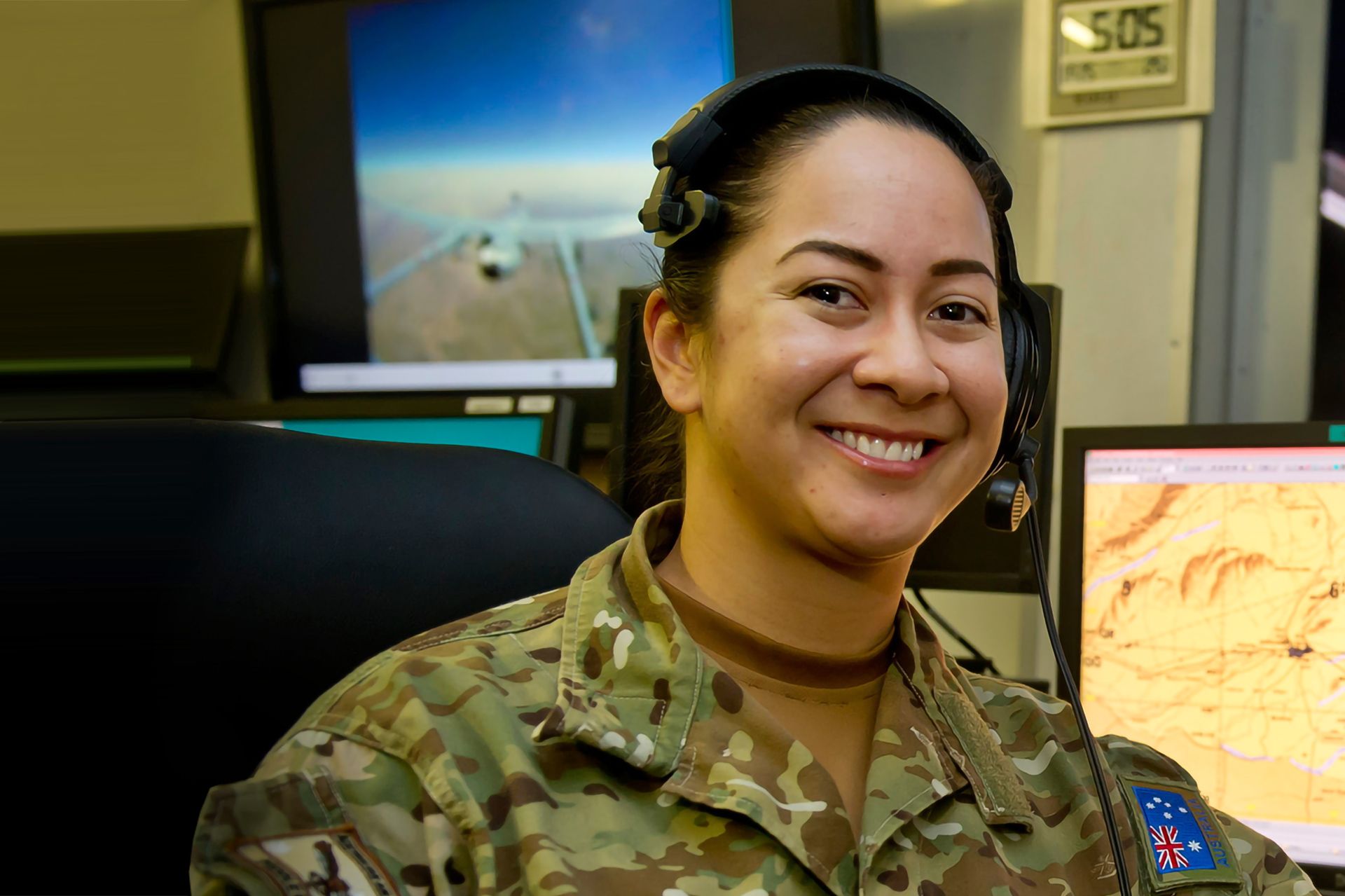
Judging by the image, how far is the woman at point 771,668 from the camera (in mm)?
669

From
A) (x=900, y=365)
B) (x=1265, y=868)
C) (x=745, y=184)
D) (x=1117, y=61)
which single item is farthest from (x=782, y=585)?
(x=1117, y=61)

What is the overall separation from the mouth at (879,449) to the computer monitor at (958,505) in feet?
1.76

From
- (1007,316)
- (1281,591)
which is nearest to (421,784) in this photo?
(1007,316)

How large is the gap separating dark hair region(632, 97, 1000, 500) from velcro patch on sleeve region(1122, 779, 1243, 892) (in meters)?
0.46

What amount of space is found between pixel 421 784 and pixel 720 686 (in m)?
0.20

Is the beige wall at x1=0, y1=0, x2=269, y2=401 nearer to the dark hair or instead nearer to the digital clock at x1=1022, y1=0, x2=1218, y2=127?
the dark hair

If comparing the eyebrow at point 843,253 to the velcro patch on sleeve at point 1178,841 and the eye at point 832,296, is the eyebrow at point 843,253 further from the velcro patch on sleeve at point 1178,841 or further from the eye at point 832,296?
the velcro patch on sleeve at point 1178,841

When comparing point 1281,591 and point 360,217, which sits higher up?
point 360,217

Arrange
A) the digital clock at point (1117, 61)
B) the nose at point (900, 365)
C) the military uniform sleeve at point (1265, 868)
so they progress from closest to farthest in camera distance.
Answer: the nose at point (900, 365), the military uniform sleeve at point (1265, 868), the digital clock at point (1117, 61)

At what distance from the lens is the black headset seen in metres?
0.82

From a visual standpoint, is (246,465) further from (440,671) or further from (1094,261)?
(1094,261)

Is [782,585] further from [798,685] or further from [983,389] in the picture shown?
[983,389]

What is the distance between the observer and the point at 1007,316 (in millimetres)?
898

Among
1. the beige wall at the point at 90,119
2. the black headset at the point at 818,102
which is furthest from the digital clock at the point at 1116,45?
the beige wall at the point at 90,119
